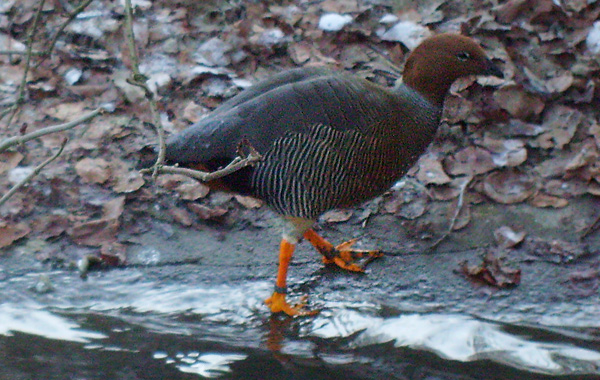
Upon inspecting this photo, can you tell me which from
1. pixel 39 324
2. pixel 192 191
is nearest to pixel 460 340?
pixel 39 324

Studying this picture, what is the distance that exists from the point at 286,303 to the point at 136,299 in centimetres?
81

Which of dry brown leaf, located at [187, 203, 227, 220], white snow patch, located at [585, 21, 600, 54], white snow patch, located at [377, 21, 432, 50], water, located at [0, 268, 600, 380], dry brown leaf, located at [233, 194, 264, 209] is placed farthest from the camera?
white snow patch, located at [377, 21, 432, 50]

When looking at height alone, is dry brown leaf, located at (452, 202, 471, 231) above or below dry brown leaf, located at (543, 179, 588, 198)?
below

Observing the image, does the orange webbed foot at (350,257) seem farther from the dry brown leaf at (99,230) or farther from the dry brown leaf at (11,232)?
the dry brown leaf at (11,232)

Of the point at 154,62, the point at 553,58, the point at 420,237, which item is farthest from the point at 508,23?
the point at 154,62

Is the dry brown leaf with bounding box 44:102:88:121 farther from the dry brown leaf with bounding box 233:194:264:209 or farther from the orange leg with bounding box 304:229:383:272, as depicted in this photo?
the orange leg with bounding box 304:229:383:272

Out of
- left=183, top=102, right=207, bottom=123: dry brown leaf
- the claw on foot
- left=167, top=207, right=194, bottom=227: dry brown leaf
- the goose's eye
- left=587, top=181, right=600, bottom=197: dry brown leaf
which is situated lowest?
the claw on foot

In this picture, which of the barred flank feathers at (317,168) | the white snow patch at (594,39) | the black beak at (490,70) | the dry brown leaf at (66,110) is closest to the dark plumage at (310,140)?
the barred flank feathers at (317,168)

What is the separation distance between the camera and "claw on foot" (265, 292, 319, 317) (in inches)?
142

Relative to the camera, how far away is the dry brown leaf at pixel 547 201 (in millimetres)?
4172

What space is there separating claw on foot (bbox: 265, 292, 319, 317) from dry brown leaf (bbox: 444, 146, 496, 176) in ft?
4.79

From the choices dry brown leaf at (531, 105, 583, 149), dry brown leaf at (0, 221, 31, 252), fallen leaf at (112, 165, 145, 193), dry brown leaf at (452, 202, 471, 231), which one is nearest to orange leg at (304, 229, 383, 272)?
dry brown leaf at (452, 202, 471, 231)

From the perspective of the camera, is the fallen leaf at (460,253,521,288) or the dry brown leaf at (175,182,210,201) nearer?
the fallen leaf at (460,253,521,288)

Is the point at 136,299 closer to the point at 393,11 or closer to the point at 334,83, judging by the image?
the point at 334,83
